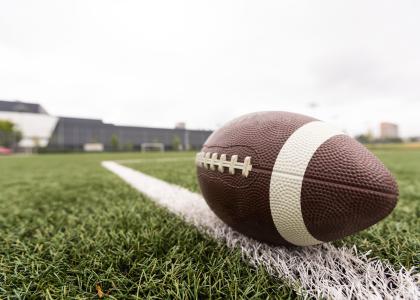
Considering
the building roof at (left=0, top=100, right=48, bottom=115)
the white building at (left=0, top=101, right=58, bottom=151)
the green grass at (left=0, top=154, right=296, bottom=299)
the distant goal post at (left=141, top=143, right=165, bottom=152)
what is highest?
the building roof at (left=0, top=100, right=48, bottom=115)

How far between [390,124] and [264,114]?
420 ft

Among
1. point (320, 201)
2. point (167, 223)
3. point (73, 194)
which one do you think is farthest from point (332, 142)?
point (73, 194)

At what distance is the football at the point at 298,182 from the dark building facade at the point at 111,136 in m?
42.4

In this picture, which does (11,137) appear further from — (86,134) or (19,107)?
(19,107)

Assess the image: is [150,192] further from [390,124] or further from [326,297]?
[390,124]

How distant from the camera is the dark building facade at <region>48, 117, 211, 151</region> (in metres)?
45.5

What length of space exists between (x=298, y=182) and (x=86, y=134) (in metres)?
51.9

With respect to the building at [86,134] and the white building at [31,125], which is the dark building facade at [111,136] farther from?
the white building at [31,125]

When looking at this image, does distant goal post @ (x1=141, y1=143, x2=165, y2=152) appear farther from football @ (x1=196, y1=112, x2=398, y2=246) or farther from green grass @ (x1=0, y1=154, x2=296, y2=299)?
football @ (x1=196, y1=112, x2=398, y2=246)

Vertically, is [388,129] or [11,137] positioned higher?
[388,129]

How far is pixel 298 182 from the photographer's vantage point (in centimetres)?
99

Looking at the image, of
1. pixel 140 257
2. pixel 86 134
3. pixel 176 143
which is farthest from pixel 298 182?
pixel 86 134

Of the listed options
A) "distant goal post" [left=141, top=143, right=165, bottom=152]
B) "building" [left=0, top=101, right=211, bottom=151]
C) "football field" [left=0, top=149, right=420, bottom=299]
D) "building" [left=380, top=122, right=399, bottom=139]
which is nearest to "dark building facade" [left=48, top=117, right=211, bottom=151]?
"building" [left=0, top=101, right=211, bottom=151]

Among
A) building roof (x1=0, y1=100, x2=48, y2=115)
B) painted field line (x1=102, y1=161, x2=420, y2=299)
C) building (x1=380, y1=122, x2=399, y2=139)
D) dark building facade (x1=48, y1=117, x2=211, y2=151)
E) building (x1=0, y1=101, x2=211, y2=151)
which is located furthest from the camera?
building (x1=380, y1=122, x2=399, y2=139)
